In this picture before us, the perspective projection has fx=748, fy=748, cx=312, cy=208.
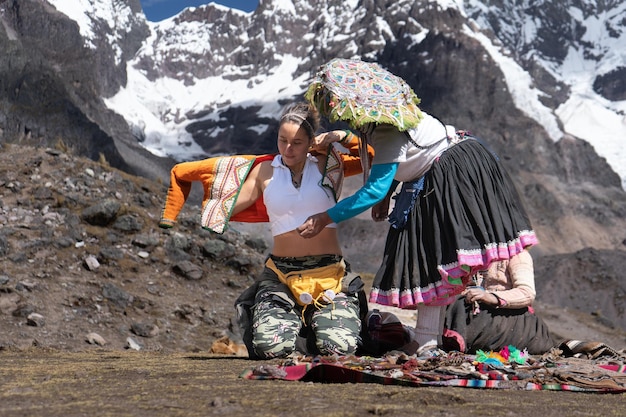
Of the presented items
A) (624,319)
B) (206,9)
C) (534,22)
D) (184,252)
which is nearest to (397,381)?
(184,252)

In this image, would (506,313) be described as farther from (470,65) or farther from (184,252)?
(470,65)

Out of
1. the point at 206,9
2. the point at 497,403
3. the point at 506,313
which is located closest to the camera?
the point at 497,403

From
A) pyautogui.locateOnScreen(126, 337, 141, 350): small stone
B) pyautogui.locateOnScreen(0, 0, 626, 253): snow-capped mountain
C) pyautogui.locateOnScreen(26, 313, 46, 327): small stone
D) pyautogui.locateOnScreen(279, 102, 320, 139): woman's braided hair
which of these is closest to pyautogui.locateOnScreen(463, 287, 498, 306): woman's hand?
pyautogui.locateOnScreen(279, 102, 320, 139): woman's braided hair

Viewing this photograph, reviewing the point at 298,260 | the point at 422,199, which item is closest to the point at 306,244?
the point at 298,260

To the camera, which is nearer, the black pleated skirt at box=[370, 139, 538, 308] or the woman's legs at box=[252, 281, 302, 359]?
the black pleated skirt at box=[370, 139, 538, 308]

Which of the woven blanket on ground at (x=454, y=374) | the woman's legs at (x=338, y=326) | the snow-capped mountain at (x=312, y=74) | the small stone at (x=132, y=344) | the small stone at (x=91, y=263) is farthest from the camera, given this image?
the snow-capped mountain at (x=312, y=74)

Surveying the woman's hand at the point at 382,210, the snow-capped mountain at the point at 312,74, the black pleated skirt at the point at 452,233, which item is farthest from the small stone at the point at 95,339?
the snow-capped mountain at the point at 312,74

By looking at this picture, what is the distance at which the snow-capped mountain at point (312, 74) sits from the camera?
66.4m

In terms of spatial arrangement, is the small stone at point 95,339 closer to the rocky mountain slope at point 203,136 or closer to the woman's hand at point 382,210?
the rocky mountain slope at point 203,136

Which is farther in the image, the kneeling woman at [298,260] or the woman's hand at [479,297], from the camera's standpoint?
the woman's hand at [479,297]

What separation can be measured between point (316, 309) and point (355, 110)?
1.15 metres

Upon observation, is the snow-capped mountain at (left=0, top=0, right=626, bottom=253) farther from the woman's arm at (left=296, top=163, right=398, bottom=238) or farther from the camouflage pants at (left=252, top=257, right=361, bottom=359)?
the woman's arm at (left=296, top=163, right=398, bottom=238)

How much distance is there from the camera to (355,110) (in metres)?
3.78

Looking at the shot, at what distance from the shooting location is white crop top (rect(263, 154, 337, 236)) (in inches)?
167
